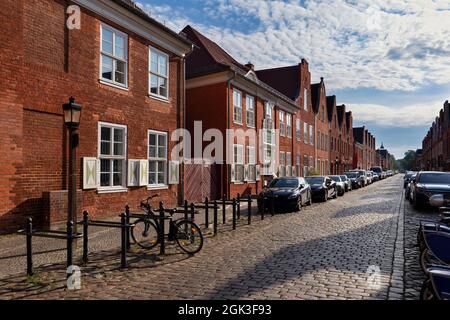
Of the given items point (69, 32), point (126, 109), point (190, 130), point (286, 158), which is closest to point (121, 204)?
point (126, 109)

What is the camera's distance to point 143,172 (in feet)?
48.0

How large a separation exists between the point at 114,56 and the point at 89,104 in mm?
2208

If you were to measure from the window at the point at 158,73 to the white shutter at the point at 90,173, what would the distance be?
4.39m

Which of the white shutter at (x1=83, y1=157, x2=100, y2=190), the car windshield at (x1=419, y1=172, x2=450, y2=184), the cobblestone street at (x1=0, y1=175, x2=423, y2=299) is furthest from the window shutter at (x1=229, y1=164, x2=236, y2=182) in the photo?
the cobblestone street at (x1=0, y1=175, x2=423, y2=299)

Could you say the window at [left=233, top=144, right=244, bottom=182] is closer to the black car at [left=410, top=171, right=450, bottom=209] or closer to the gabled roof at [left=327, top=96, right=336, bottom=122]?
the black car at [left=410, top=171, right=450, bottom=209]

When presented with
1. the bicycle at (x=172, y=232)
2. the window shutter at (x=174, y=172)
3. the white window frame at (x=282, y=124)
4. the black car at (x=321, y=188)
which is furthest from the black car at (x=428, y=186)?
the white window frame at (x=282, y=124)

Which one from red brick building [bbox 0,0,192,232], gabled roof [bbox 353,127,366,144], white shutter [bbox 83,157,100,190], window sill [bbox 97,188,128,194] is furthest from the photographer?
gabled roof [bbox 353,127,366,144]

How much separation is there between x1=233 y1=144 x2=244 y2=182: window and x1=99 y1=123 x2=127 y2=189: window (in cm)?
985

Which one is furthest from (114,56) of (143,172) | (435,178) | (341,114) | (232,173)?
(341,114)

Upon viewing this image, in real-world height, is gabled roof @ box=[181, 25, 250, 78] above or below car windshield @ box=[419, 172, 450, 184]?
above

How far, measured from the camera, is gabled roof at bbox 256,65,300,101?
3788 centimetres

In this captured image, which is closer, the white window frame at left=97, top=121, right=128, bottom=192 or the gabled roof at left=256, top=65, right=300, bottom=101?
the white window frame at left=97, top=121, right=128, bottom=192

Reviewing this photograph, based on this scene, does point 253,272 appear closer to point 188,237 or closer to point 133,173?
point 188,237

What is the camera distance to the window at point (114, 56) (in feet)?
43.1
